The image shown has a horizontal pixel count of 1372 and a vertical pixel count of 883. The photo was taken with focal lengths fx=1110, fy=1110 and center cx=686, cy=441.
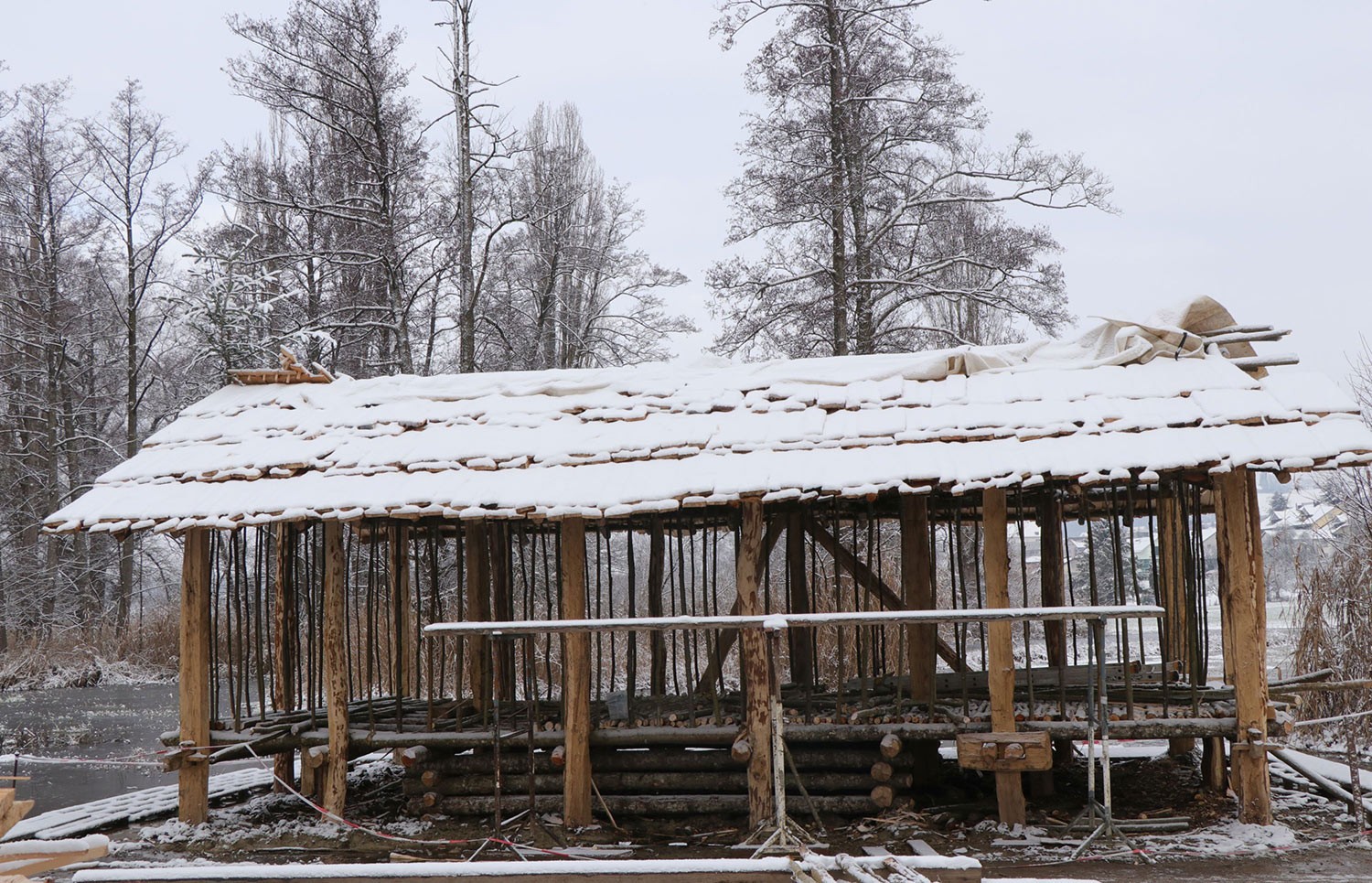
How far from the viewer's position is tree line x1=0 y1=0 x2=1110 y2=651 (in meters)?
18.2

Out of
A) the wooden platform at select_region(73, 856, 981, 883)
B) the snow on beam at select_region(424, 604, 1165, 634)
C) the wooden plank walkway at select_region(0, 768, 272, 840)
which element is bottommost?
the wooden plank walkway at select_region(0, 768, 272, 840)

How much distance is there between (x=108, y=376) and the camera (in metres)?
26.3

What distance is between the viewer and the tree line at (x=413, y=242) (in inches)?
715

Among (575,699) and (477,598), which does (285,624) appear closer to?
(477,598)

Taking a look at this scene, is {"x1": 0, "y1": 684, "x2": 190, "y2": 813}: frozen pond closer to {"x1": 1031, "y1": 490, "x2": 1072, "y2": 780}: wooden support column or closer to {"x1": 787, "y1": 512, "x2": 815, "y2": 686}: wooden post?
{"x1": 787, "y1": 512, "x2": 815, "y2": 686}: wooden post

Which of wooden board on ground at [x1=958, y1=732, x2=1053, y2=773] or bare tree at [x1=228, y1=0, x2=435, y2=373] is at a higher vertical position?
bare tree at [x1=228, y1=0, x2=435, y2=373]

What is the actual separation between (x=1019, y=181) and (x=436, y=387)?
11.0 meters

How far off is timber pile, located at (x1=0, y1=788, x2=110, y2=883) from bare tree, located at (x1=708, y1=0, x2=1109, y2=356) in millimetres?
14172

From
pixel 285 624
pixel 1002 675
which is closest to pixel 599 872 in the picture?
pixel 1002 675

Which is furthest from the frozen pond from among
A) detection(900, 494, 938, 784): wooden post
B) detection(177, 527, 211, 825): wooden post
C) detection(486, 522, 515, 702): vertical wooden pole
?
detection(900, 494, 938, 784): wooden post

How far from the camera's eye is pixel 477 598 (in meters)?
10.5

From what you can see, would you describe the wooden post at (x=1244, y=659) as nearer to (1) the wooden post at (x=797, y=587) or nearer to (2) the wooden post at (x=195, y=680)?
(1) the wooden post at (x=797, y=587)

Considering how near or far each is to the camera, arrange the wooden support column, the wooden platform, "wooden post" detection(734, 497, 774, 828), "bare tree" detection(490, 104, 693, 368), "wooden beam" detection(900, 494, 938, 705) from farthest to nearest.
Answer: "bare tree" detection(490, 104, 693, 368) → the wooden support column → "wooden beam" detection(900, 494, 938, 705) → "wooden post" detection(734, 497, 774, 828) → the wooden platform

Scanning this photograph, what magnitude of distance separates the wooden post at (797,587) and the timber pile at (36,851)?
6026mm
